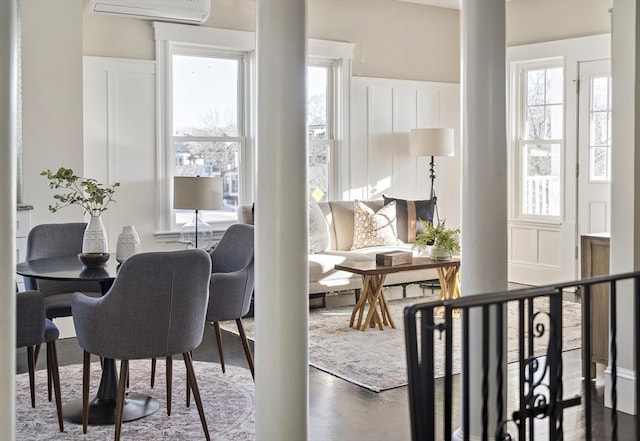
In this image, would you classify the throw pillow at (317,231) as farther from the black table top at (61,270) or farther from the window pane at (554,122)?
the black table top at (61,270)

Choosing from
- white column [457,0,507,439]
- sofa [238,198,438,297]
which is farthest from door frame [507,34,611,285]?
white column [457,0,507,439]

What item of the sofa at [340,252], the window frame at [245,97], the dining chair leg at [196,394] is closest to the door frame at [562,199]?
the sofa at [340,252]

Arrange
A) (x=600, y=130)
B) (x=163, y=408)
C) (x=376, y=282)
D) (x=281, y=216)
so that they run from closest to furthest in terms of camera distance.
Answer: (x=281, y=216), (x=163, y=408), (x=376, y=282), (x=600, y=130)

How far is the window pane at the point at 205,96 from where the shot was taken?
7316mm

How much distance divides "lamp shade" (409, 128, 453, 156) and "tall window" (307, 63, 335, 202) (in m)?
0.96

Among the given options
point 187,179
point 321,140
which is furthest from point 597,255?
point 321,140

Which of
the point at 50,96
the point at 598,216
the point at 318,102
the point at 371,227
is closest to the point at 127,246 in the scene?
the point at 50,96

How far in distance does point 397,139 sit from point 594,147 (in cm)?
211

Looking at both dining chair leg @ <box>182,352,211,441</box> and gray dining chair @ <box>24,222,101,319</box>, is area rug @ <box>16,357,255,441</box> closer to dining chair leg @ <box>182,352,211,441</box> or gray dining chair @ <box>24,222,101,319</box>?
dining chair leg @ <box>182,352,211,441</box>

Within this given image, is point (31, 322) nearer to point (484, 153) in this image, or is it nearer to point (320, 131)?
point (484, 153)

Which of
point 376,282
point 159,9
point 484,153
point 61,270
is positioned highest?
point 159,9

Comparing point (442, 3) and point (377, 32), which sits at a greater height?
point (442, 3)

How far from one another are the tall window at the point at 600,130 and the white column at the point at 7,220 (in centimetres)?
642

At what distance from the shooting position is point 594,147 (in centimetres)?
792
